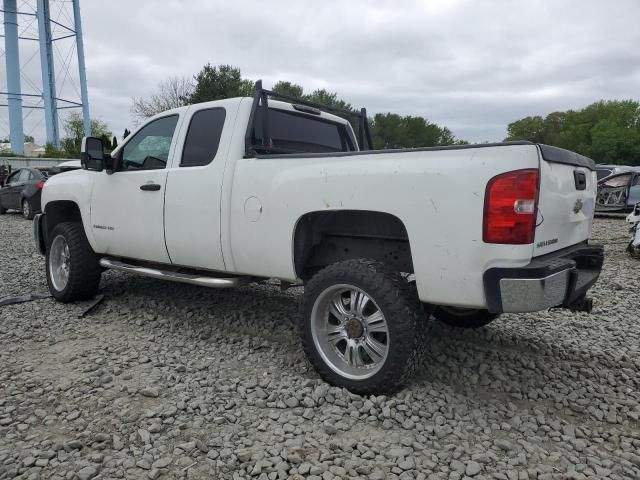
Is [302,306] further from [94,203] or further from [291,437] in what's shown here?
[94,203]

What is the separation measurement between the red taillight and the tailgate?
11cm

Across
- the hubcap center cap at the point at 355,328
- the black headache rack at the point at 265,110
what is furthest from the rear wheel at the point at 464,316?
the black headache rack at the point at 265,110

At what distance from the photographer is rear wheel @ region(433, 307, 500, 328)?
163 inches

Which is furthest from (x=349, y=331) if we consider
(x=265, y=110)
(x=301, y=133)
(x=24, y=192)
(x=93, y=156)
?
(x=24, y=192)

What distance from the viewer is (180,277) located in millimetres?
4129

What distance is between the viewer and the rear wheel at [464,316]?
415cm

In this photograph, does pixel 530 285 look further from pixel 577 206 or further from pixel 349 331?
pixel 349 331

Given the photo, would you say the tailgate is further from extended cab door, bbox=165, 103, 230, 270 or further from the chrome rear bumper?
extended cab door, bbox=165, 103, 230, 270

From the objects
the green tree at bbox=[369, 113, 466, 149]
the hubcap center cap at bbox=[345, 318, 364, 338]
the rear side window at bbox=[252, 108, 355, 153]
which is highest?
the green tree at bbox=[369, 113, 466, 149]

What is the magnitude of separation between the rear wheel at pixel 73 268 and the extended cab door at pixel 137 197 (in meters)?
0.27

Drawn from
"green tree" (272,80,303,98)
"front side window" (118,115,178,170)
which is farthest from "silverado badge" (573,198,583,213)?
"green tree" (272,80,303,98)

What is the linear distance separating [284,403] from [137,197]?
2.42 metres

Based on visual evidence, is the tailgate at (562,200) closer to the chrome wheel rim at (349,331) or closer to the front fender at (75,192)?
the chrome wheel rim at (349,331)

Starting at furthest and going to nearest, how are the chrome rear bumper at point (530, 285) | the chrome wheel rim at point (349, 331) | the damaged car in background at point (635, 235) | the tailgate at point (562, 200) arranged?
1. the damaged car in background at point (635, 235)
2. the chrome wheel rim at point (349, 331)
3. the tailgate at point (562, 200)
4. the chrome rear bumper at point (530, 285)
